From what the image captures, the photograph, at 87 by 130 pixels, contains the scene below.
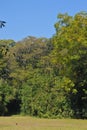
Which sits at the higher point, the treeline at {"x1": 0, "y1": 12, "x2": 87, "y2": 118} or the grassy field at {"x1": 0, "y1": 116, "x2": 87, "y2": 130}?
the treeline at {"x1": 0, "y1": 12, "x2": 87, "y2": 118}

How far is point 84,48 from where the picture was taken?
44.4 m

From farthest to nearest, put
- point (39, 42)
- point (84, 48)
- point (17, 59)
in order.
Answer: point (39, 42) → point (17, 59) → point (84, 48)

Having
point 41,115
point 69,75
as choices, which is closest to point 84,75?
point 69,75

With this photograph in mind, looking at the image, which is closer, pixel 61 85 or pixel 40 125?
pixel 40 125

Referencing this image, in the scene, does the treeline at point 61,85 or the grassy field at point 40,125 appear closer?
the grassy field at point 40,125

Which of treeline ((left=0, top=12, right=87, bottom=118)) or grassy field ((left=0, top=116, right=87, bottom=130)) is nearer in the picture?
grassy field ((left=0, top=116, right=87, bottom=130))

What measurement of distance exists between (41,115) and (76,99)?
16.8ft

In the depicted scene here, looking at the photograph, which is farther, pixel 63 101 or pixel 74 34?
pixel 63 101

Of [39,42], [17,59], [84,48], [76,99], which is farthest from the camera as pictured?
[39,42]

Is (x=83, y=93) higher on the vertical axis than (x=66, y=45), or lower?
lower

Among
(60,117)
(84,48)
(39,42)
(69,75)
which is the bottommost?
(60,117)

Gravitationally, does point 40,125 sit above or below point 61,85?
below

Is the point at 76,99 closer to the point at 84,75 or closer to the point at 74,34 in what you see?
the point at 84,75

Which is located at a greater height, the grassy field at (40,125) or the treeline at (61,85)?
the treeline at (61,85)
